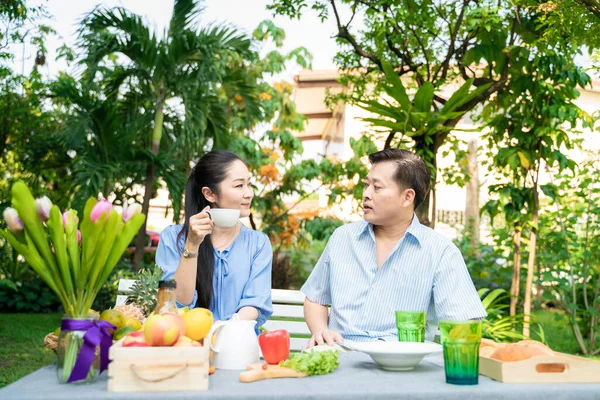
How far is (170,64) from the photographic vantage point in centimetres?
761

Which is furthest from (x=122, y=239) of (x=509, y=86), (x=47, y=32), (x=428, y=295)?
(x=47, y=32)

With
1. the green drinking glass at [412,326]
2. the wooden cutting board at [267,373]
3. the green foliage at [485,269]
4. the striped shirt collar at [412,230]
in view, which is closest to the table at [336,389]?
the wooden cutting board at [267,373]

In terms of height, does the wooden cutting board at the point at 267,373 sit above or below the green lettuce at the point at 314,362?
below

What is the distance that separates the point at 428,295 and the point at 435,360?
649 mm

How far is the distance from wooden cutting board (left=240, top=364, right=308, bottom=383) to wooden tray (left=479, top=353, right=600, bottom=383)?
0.53 meters

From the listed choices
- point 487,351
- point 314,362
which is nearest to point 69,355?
point 314,362

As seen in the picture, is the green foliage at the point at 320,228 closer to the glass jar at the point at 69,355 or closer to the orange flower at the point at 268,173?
the orange flower at the point at 268,173

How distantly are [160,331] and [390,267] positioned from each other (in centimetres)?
140

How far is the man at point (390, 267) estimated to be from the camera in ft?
8.84

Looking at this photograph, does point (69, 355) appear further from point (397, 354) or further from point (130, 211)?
point (397, 354)

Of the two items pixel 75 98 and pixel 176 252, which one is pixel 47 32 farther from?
pixel 176 252

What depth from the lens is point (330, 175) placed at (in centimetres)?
820

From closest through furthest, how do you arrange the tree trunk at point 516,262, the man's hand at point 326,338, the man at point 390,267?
the man's hand at point 326,338
the man at point 390,267
the tree trunk at point 516,262

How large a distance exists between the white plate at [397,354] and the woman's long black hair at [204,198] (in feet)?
3.63
